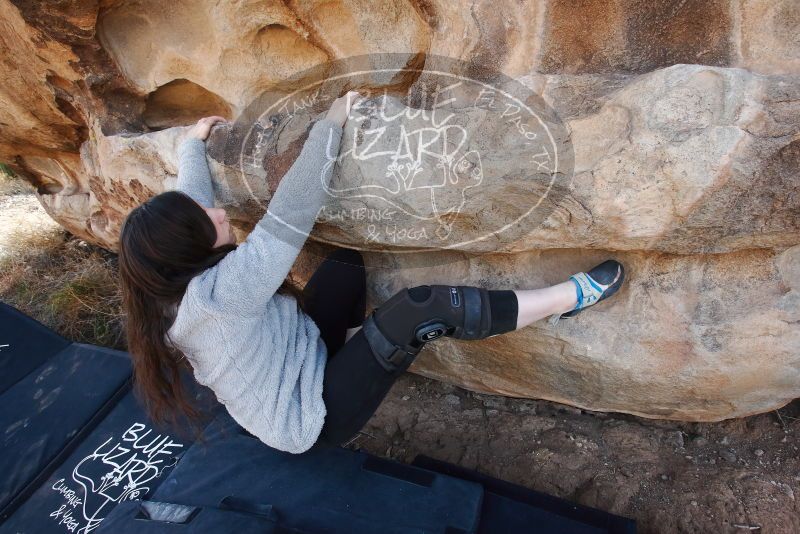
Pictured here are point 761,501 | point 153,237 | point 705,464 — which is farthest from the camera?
point 705,464

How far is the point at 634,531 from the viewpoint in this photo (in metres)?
1.35

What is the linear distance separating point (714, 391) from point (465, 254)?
0.74 m

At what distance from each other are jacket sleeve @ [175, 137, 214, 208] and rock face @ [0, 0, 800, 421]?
0.04m

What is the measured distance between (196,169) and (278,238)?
0.45 m

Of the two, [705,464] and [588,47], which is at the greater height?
[588,47]

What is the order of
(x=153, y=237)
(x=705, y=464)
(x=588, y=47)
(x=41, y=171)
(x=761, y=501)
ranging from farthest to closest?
1. (x=41, y=171)
2. (x=705, y=464)
3. (x=761, y=501)
4. (x=588, y=47)
5. (x=153, y=237)

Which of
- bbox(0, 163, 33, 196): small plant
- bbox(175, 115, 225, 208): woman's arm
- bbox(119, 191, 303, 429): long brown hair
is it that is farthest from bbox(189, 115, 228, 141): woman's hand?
bbox(0, 163, 33, 196): small plant

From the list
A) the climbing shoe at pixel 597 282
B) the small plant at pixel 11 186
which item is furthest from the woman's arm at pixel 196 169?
the small plant at pixel 11 186

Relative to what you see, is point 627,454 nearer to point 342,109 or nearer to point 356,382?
point 356,382

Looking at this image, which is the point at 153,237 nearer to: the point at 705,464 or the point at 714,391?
the point at 714,391

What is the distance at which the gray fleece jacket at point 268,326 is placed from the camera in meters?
1.14

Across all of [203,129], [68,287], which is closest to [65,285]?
[68,287]

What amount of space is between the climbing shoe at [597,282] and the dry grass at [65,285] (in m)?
2.16

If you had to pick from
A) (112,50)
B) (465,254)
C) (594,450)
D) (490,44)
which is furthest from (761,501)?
(112,50)
